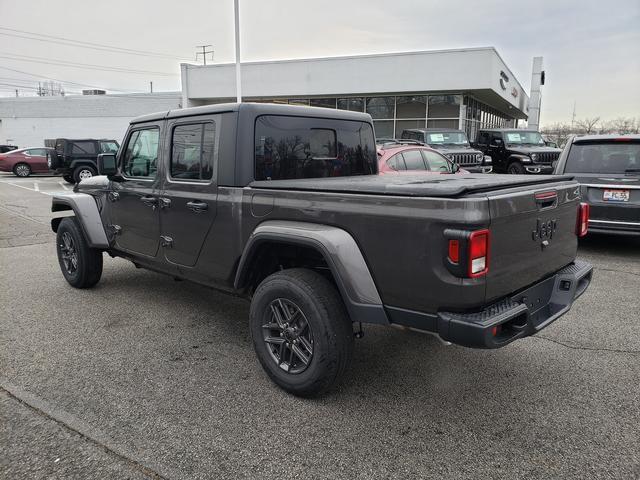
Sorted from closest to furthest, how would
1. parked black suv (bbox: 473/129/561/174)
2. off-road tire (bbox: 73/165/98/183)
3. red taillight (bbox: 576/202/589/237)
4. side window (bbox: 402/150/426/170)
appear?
red taillight (bbox: 576/202/589/237) < side window (bbox: 402/150/426/170) < parked black suv (bbox: 473/129/561/174) < off-road tire (bbox: 73/165/98/183)

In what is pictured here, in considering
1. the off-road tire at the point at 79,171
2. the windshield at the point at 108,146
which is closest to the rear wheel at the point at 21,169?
the windshield at the point at 108,146

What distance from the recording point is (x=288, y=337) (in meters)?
3.20

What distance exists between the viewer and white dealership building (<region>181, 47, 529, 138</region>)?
71.9ft

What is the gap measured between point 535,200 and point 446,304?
0.86 metres

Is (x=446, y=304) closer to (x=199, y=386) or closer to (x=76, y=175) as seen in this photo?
(x=199, y=386)

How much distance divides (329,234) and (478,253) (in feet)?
2.82

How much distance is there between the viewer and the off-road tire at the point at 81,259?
17.5 ft

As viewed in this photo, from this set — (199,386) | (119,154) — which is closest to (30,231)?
(119,154)

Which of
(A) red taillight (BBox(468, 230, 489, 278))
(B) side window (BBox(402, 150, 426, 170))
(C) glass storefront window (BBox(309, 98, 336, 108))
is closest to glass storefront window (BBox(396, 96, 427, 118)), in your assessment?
(C) glass storefront window (BBox(309, 98, 336, 108))

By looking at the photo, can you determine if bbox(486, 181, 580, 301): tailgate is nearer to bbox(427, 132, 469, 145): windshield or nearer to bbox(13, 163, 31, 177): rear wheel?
bbox(427, 132, 469, 145): windshield

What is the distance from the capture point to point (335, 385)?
10.5ft

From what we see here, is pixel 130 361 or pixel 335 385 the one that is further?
pixel 130 361

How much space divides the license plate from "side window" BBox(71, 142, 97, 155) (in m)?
18.2

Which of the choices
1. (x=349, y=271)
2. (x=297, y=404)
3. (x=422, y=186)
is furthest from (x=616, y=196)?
(x=297, y=404)
